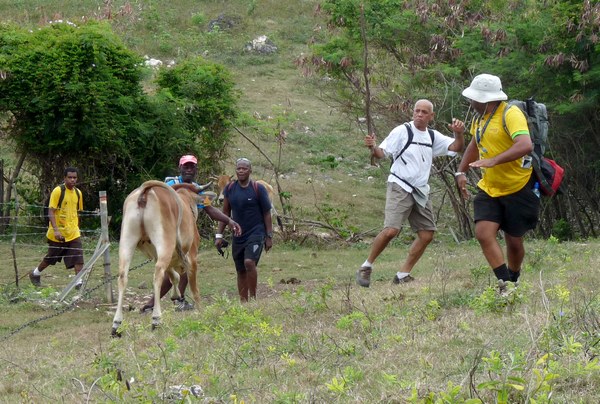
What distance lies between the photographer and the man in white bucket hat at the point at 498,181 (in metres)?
7.79

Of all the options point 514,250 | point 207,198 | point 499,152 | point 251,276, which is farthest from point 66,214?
point 499,152

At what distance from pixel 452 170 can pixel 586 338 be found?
493 inches

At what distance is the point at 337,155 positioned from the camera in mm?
26375

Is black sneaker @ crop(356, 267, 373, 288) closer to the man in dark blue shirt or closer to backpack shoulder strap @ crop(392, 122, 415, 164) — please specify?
the man in dark blue shirt

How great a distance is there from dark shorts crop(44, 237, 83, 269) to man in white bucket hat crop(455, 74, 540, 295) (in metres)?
6.98

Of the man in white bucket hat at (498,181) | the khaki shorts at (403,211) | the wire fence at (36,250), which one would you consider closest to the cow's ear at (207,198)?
the wire fence at (36,250)

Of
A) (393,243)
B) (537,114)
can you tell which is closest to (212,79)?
(393,243)

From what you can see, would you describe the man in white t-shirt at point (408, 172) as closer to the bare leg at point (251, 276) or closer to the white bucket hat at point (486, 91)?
the bare leg at point (251, 276)

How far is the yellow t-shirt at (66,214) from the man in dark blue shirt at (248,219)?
3377 millimetres

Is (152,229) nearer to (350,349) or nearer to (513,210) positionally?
(513,210)

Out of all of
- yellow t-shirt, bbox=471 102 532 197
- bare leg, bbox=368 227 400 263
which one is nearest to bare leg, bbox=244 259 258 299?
bare leg, bbox=368 227 400 263

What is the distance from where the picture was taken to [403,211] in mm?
10227

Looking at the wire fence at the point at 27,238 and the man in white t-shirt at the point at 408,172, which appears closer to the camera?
the man in white t-shirt at the point at 408,172

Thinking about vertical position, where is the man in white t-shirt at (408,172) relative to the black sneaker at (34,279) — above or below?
above
